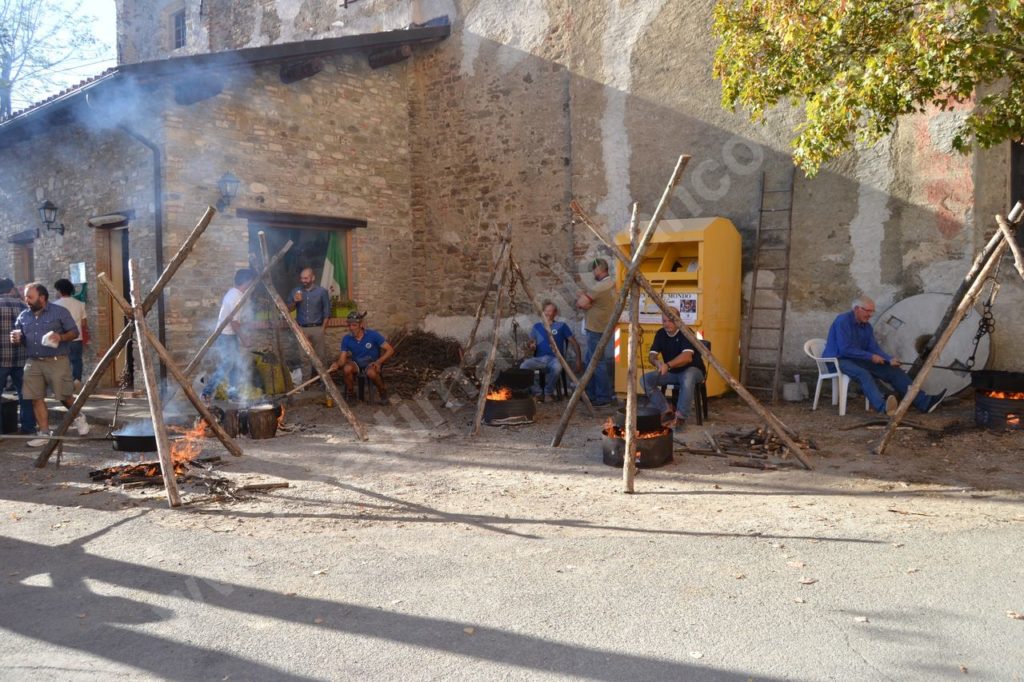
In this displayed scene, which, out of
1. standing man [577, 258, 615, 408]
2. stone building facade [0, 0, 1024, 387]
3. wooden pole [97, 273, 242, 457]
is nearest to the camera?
wooden pole [97, 273, 242, 457]

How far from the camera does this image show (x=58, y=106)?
409 inches

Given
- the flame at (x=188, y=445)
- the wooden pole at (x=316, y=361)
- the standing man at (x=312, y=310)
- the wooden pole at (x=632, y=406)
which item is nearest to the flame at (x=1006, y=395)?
the wooden pole at (x=632, y=406)

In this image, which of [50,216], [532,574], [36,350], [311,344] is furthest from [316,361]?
[50,216]

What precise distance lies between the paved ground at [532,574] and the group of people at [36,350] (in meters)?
1.60

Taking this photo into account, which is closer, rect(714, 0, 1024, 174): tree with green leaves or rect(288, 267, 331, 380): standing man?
rect(714, 0, 1024, 174): tree with green leaves

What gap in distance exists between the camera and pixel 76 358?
33.1ft

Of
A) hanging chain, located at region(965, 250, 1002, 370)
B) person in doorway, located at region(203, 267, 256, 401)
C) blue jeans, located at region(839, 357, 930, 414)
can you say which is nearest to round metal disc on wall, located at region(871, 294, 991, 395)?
hanging chain, located at region(965, 250, 1002, 370)

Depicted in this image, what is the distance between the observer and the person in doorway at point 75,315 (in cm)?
916

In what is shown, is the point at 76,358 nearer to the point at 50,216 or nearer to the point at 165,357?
the point at 50,216

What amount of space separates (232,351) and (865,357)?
7.47 meters

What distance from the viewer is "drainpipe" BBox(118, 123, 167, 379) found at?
9.83 metres

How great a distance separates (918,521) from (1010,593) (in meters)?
1.16

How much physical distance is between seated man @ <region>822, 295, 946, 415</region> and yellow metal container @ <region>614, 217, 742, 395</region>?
1.40 metres

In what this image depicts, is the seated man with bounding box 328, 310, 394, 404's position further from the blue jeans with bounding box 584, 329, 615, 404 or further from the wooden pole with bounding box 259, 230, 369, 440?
the blue jeans with bounding box 584, 329, 615, 404
